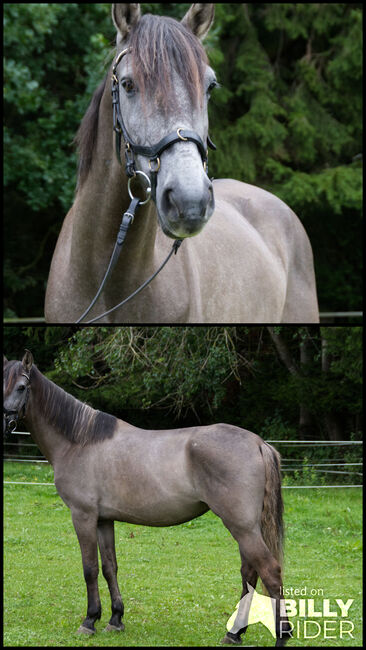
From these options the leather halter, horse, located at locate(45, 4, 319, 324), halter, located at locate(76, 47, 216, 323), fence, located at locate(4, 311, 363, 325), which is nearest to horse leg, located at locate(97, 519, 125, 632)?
fence, located at locate(4, 311, 363, 325)

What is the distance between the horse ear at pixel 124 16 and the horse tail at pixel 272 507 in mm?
2351

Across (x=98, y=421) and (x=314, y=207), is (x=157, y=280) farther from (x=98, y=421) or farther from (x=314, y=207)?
(x=314, y=207)

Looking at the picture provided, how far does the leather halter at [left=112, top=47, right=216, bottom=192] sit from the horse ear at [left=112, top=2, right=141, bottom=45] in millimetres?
118

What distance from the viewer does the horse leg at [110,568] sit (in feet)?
13.4

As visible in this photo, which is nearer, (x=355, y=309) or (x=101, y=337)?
(x=101, y=337)

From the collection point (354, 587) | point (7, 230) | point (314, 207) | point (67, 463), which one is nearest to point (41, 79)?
point (7, 230)

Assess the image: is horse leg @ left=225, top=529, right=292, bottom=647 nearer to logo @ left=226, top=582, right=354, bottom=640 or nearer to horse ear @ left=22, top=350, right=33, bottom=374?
logo @ left=226, top=582, right=354, bottom=640

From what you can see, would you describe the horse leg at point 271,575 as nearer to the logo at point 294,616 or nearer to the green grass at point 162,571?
the logo at point 294,616

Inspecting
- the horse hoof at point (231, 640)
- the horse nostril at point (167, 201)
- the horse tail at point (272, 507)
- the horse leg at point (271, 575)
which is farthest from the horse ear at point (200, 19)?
Result: the horse hoof at point (231, 640)

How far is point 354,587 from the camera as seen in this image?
4.74 m

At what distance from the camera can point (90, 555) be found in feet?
13.6

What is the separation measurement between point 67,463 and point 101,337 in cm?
90

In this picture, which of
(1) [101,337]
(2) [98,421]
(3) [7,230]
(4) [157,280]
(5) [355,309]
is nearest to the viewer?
(4) [157,280]

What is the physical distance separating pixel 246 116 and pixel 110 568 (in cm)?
903
